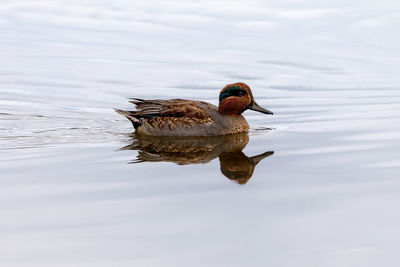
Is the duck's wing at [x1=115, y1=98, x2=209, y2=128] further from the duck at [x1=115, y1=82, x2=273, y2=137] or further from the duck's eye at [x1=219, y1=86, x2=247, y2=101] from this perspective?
the duck's eye at [x1=219, y1=86, x2=247, y2=101]

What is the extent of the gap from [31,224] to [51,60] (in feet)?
63.3

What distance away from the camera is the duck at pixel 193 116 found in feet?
45.2

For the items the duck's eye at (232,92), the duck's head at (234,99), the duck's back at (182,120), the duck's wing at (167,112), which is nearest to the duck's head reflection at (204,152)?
the duck's back at (182,120)

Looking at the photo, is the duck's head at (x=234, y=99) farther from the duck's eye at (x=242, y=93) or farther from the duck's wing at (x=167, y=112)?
the duck's wing at (x=167, y=112)

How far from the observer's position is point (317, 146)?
1195 centimetres

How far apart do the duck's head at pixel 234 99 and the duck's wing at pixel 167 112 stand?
0.44 meters

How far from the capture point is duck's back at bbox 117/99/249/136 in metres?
13.8

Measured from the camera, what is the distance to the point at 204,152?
1196 centimetres

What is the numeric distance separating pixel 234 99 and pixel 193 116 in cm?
92

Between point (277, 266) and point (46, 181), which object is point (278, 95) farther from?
point (277, 266)

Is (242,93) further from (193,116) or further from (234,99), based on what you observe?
(193,116)

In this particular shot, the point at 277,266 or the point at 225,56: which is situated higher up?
the point at 225,56

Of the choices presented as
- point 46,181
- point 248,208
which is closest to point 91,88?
point 46,181

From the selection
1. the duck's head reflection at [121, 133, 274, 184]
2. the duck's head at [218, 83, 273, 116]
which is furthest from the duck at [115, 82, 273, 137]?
the duck's head reflection at [121, 133, 274, 184]
